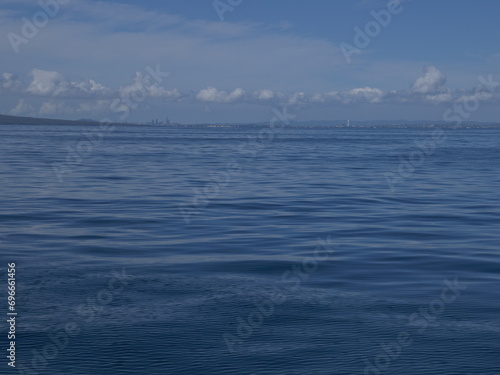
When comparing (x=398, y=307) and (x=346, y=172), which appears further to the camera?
(x=346, y=172)

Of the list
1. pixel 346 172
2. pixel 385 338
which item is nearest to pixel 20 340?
pixel 385 338

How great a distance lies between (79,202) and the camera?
26.6 meters

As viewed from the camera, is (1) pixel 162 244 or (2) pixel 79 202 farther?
(2) pixel 79 202

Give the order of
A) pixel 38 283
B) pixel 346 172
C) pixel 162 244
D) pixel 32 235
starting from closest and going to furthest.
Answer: pixel 38 283, pixel 162 244, pixel 32 235, pixel 346 172

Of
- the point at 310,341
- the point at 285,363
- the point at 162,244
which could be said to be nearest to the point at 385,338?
the point at 310,341

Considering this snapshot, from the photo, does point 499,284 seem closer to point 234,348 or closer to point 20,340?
point 234,348

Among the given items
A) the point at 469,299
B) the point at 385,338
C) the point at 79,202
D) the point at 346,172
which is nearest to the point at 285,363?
the point at 385,338

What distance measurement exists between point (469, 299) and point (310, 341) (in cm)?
372

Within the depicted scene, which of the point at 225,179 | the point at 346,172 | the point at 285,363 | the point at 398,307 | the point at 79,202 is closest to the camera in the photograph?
the point at 285,363

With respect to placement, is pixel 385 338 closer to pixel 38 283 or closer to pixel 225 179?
pixel 38 283

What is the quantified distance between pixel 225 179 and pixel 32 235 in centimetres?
2104

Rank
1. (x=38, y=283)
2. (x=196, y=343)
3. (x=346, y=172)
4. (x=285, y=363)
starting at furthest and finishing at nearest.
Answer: (x=346, y=172) → (x=38, y=283) → (x=196, y=343) → (x=285, y=363)

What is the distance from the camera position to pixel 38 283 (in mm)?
12930

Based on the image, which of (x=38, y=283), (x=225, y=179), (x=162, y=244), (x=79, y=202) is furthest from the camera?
(x=225, y=179)
